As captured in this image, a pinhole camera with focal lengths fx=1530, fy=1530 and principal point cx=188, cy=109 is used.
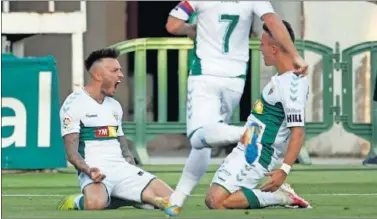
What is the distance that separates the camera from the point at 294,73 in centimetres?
952

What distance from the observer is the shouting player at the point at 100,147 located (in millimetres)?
9922

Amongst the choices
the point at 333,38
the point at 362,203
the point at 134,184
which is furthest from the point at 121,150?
the point at 333,38

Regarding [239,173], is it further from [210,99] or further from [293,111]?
[293,111]

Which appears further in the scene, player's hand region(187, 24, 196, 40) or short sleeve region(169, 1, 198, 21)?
player's hand region(187, 24, 196, 40)

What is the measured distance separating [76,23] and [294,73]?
10.4 m

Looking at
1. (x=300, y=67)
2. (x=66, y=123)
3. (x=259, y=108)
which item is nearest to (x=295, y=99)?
(x=300, y=67)

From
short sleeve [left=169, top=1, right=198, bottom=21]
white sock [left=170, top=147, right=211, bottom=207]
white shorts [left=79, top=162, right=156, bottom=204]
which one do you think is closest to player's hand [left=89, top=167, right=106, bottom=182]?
white shorts [left=79, top=162, right=156, bottom=204]

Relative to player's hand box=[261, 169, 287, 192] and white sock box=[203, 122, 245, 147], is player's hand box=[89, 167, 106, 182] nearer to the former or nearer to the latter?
white sock box=[203, 122, 245, 147]

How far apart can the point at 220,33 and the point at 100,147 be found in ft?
3.56

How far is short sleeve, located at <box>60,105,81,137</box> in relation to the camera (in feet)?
32.7

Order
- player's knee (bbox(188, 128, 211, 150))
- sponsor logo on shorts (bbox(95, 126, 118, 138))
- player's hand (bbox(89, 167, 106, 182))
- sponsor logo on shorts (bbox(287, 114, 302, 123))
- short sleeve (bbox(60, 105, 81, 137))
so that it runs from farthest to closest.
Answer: sponsor logo on shorts (bbox(95, 126, 118, 138)) → short sleeve (bbox(60, 105, 81, 137)) → player's hand (bbox(89, 167, 106, 182)) → player's knee (bbox(188, 128, 211, 150)) → sponsor logo on shorts (bbox(287, 114, 302, 123))

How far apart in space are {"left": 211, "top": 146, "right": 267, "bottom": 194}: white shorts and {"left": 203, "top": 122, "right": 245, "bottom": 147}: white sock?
470 millimetres

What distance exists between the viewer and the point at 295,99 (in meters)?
9.43

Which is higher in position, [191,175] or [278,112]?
[278,112]
